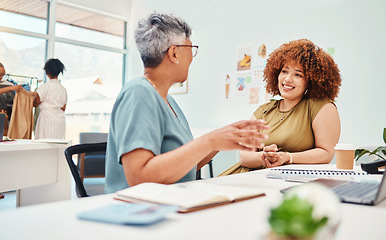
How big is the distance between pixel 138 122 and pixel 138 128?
0.07ft

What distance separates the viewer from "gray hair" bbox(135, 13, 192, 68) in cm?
125

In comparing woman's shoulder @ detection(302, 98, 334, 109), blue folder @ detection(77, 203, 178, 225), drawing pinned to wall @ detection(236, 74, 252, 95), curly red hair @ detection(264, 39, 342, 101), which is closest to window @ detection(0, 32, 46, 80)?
drawing pinned to wall @ detection(236, 74, 252, 95)

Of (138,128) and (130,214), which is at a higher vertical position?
(138,128)

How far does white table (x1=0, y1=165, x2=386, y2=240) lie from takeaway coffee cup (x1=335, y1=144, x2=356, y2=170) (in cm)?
72

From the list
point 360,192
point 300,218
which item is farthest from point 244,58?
point 300,218

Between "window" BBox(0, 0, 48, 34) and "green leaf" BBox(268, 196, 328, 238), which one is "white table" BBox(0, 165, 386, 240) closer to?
"green leaf" BBox(268, 196, 328, 238)

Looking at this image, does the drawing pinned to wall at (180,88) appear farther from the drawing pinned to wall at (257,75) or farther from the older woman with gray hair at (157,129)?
the older woman with gray hair at (157,129)

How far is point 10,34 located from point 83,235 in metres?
5.31

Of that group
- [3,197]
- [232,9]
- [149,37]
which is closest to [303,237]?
[149,37]

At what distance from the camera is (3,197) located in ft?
12.8

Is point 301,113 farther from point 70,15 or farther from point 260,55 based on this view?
point 70,15

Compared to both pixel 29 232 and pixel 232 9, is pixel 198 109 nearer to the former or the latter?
pixel 232 9

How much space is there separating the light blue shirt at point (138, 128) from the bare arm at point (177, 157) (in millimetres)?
34

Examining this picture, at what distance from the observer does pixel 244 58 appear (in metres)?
4.73
